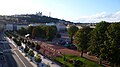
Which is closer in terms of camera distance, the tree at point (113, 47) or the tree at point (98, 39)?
the tree at point (113, 47)

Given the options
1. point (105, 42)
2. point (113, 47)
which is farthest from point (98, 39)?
point (113, 47)

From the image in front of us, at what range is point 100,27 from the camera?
6362cm

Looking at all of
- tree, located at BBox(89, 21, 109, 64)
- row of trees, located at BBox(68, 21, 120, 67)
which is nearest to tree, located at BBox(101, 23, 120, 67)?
row of trees, located at BBox(68, 21, 120, 67)

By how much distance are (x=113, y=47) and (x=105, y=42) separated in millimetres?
3290

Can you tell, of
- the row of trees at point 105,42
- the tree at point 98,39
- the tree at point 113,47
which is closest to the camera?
the tree at point 113,47

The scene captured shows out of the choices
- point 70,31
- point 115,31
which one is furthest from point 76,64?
point 70,31

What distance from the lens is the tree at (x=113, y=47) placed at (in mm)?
52500

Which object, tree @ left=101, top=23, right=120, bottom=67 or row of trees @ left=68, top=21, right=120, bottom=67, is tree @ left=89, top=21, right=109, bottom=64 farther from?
tree @ left=101, top=23, right=120, bottom=67

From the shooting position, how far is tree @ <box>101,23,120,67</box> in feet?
172

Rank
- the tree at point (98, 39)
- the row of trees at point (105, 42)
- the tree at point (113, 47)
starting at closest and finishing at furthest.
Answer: the tree at point (113, 47) < the row of trees at point (105, 42) < the tree at point (98, 39)

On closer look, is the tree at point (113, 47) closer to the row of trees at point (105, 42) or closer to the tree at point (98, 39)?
the row of trees at point (105, 42)

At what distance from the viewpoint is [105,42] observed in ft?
183

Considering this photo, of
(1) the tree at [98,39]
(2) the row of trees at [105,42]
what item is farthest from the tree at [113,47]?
(1) the tree at [98,39]

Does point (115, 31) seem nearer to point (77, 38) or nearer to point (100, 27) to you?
point (100, 27)
